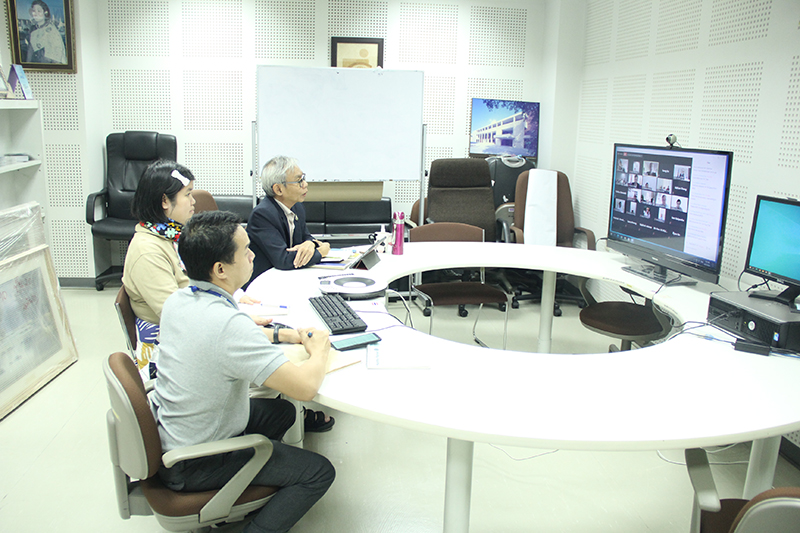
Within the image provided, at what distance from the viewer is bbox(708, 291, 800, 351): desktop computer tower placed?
82.7 inches

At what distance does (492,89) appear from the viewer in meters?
5.71

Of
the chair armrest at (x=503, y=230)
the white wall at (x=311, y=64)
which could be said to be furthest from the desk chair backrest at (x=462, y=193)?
the white wall at (x=311, y=64)

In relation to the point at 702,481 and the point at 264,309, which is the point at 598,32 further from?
the point at 702,481

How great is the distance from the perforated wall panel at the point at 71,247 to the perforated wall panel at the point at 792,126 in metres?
5.19

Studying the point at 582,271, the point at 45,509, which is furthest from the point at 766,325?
the point at 45,509

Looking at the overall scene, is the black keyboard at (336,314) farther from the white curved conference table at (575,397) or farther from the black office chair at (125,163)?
the black office chair at (125,163)

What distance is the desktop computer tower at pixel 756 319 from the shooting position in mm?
2100

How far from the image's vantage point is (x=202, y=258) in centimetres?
171

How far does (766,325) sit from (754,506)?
117 cm

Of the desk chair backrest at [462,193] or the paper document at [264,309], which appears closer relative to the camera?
the paper document at [264,309]

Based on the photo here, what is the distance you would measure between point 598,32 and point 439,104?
1.52m

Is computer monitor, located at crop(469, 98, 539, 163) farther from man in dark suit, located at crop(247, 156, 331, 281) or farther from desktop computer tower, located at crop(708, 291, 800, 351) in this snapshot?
desktop computer tower, located at crop(708, 291, 800, 351)

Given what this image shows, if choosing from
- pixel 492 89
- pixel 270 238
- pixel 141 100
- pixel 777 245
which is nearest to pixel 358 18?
pixel 492 89

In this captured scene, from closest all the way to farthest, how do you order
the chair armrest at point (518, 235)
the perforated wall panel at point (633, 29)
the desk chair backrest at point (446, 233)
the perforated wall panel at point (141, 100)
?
the desk chair backrest at point (446, 233) < the perforated wall panel at point (633, 29) < the chair armrest at point (518, 235) < the perforated wall panel at point (141, 100)
